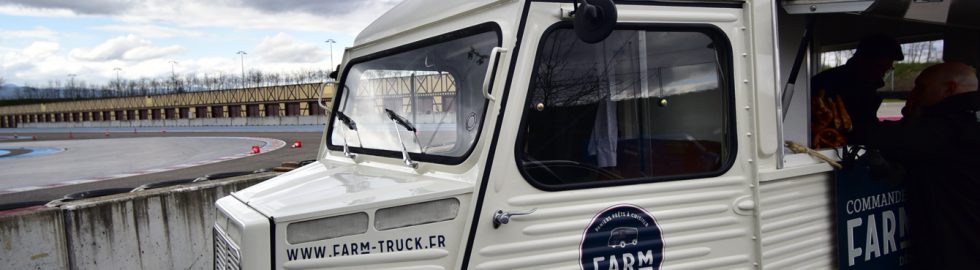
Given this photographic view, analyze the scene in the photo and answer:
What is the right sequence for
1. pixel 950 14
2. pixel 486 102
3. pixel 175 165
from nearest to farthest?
1. pixel 486 102
2. pixel 950 14
3. pixel 175 165

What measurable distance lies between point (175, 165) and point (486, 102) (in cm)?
1596

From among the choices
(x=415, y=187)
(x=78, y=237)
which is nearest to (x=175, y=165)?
(x=78, y=237)

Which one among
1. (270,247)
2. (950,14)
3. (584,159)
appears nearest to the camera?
(270,247)

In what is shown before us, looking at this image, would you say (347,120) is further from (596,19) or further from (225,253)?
(596,19)

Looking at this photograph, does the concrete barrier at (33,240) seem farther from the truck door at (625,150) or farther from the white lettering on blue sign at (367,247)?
the truck door at (625,150)

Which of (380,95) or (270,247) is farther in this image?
(380,95)

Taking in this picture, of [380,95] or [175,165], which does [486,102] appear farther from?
[175,165]

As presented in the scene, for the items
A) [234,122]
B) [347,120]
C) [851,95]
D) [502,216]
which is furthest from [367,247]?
[234,122]

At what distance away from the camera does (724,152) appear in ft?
9.41

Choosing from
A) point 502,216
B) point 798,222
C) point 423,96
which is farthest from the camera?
point 423,96

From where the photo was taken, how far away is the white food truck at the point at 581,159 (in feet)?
8.04

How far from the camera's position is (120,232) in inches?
207

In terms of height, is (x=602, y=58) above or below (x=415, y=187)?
above

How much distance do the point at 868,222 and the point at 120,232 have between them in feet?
16.9
